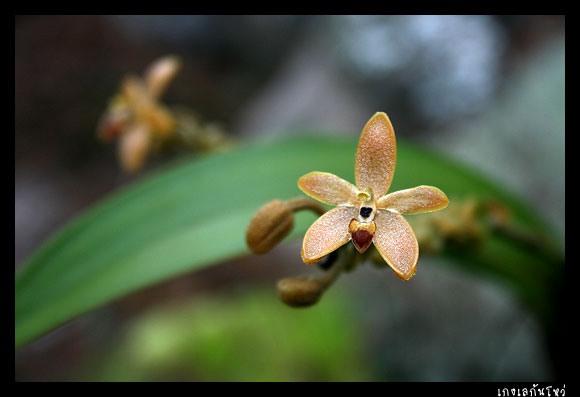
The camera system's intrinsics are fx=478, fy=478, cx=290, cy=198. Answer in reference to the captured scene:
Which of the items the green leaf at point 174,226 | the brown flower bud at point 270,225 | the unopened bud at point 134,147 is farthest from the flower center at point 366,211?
the unopened bud at point 134,147

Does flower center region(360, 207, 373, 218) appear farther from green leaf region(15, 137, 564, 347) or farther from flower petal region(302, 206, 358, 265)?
Answer: green leaf region(15, 137, 564, 347)

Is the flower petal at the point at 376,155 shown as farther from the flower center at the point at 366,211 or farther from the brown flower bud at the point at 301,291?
the brown flower bud at the point at 301,291

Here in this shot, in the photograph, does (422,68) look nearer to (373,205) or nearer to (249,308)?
(249,308)

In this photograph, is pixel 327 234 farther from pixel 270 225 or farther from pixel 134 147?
pixel 134 147

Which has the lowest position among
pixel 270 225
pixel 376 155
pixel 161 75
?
pixel 270 225

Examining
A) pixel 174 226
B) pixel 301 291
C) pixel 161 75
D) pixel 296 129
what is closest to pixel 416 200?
pixel 301 291

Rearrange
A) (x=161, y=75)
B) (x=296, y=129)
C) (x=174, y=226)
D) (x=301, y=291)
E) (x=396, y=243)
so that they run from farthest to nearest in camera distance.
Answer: (x=296, y=129) < (x=161, y=75) < (x=174, y=226) < (x=301, y=291) < (x=396, y=243)

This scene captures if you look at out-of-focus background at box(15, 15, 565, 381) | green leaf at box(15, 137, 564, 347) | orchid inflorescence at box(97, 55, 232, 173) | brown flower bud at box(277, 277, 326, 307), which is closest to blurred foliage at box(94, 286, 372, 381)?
out-of-focus background at box(15, 15, 565, 381)
